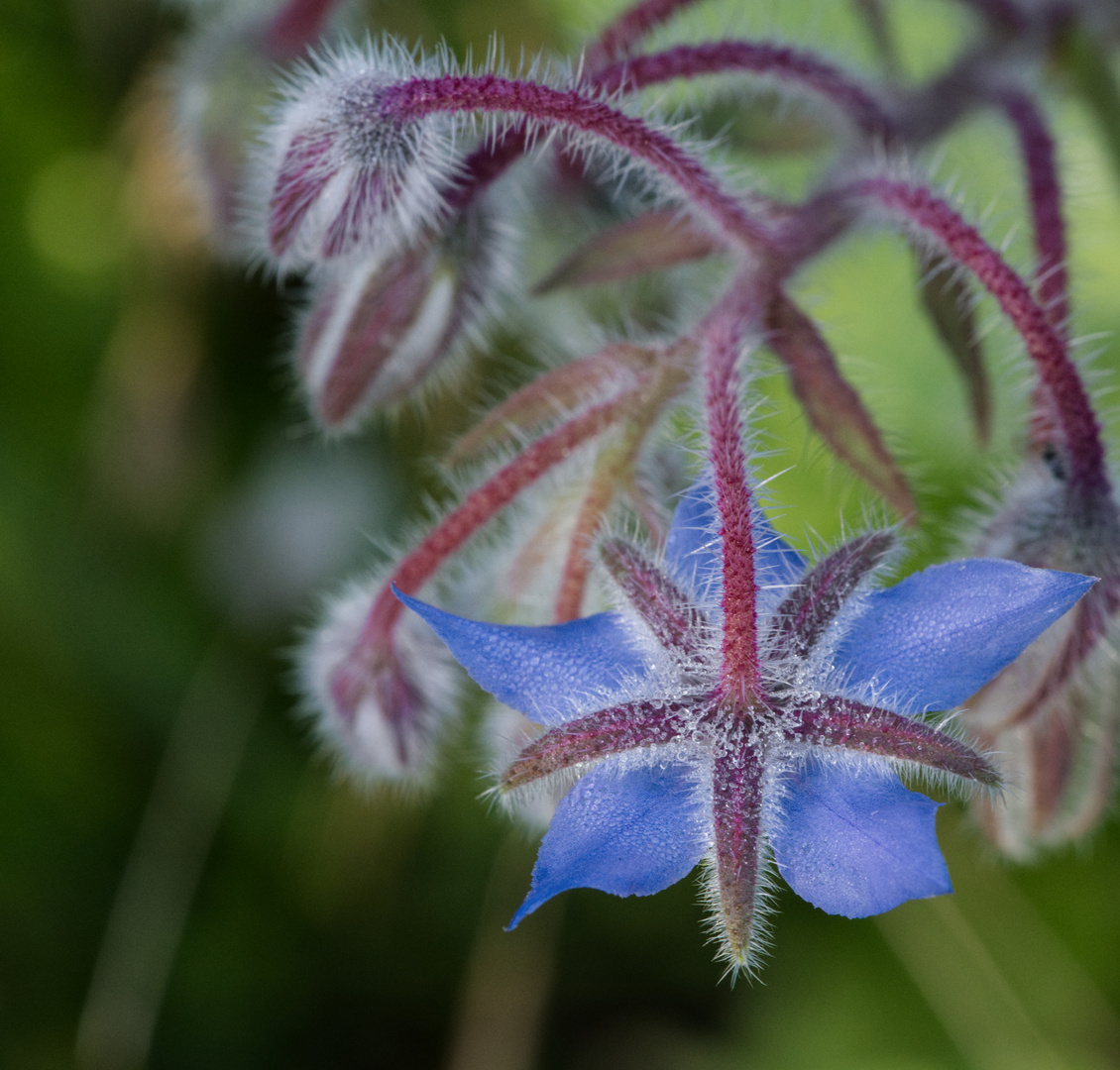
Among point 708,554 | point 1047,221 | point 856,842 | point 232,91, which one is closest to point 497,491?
point 708,554

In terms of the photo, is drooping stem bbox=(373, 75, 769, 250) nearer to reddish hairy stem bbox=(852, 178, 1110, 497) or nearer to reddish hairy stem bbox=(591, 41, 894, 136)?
reddish hairy stem bbox=(591, 41, 894, 136)

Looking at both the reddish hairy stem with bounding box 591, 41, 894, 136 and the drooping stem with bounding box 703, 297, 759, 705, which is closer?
the drooping stem with bounding box 703, 297, 759, 705

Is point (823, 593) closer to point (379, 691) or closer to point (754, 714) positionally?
point (754, 714)

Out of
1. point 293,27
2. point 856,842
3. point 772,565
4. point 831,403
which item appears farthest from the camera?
point 293,27

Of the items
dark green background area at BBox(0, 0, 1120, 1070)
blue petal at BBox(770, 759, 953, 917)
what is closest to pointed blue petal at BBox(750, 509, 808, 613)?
blue petal at BBox(770, 759, 953, 917)

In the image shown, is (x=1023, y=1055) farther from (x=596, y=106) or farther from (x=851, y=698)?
(x=596, y=106)

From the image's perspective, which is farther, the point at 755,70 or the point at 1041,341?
the point at 755,70

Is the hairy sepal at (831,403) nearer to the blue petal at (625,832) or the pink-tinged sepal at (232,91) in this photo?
the blue petal at (625,832)
